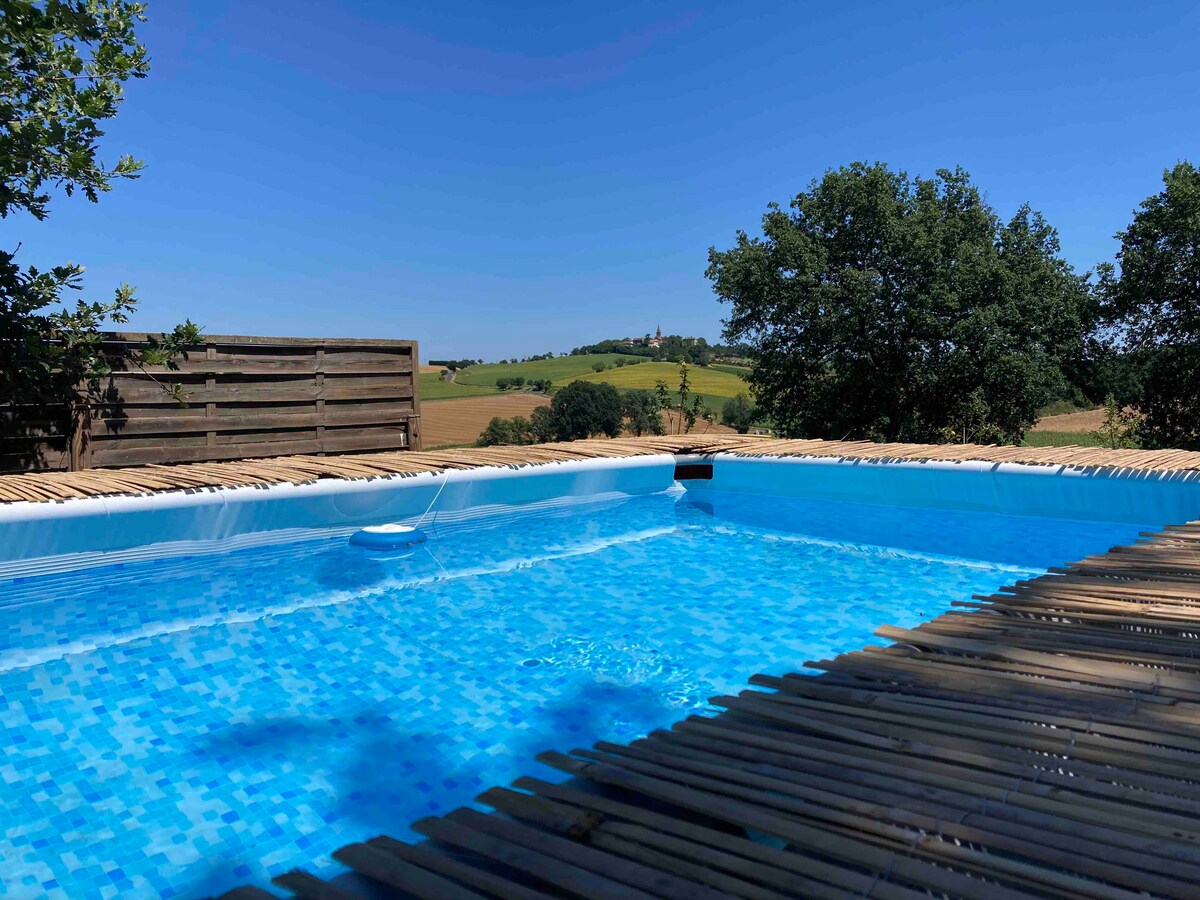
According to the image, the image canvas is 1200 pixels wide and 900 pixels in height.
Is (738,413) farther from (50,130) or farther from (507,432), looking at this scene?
(50,130)

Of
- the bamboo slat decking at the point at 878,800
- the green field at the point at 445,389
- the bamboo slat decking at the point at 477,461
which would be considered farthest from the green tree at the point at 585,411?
the bamboo slat decking at the point at 878,800

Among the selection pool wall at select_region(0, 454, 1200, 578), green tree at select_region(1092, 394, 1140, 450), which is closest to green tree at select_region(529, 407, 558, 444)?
pool wall at select_region(0, 454, 1200, 578)

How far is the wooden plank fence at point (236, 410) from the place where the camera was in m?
8.04

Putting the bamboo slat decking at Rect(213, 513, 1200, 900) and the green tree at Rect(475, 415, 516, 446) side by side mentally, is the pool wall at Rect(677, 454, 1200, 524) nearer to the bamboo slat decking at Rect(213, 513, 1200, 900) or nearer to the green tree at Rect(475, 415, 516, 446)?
the bamboo slat decking at Rect(213, 513, 1200, 900)

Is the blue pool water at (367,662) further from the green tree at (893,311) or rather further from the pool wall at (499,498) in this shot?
the green tree at (893,311)

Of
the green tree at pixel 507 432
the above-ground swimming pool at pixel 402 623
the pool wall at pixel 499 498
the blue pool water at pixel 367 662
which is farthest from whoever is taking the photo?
the green tree at pixel 507 432

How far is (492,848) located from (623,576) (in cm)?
493

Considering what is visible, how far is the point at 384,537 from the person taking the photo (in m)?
6.91

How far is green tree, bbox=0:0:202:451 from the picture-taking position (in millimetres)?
6785

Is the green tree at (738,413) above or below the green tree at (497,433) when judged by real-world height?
above

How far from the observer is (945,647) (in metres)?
2.57

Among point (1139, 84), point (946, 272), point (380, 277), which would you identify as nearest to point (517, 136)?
point (380, 277)

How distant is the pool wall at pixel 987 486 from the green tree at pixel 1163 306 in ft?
29.4

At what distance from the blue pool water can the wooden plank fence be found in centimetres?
290
